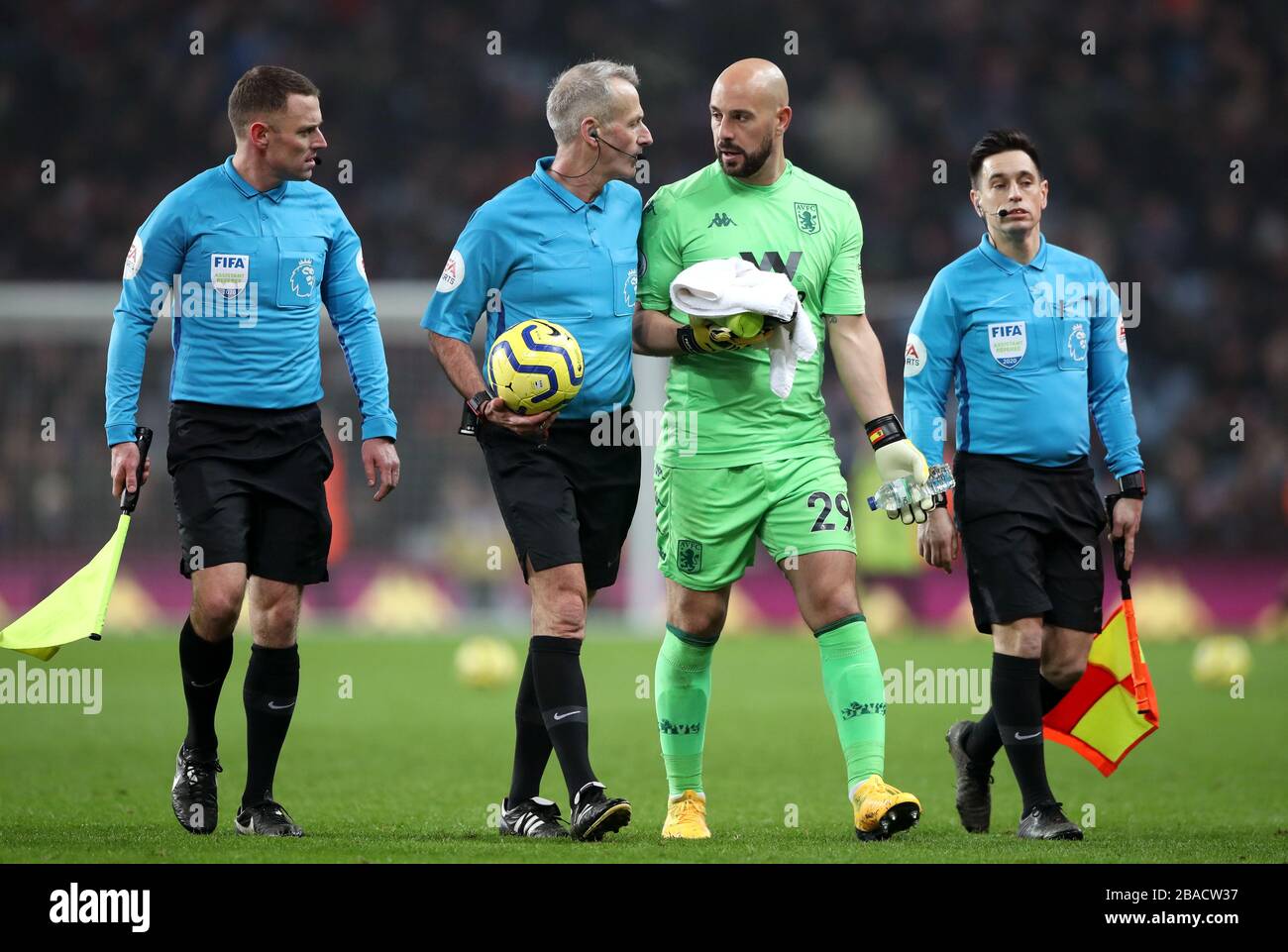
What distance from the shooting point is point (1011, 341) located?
19.4 ft

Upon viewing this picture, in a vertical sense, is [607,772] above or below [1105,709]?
below

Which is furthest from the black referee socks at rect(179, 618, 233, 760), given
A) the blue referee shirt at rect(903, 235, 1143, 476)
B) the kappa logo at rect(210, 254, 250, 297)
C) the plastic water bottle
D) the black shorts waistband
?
the black shorts waistband

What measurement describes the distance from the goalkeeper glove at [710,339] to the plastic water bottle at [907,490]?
0.60m

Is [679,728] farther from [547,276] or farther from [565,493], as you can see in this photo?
[547,276]

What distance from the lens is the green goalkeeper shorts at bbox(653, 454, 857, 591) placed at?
18.0 ft

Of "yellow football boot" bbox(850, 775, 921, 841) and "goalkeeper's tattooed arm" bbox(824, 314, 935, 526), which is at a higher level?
A: "goalkeeper's tattooed arm" bbox(824, 314, 935, 526)

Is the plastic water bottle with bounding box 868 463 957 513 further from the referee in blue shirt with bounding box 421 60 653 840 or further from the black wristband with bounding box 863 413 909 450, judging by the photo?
the referee in blue shirt with bounding box 421 60 653 840

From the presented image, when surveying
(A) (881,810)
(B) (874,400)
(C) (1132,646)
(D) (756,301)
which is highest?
(D) (756,301)

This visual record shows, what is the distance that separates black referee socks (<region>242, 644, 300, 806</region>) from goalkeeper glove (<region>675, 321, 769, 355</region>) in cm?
162

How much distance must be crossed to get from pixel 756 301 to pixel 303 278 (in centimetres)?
154

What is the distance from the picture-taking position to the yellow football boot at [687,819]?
18.3 ft
